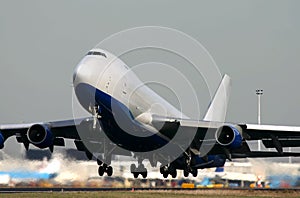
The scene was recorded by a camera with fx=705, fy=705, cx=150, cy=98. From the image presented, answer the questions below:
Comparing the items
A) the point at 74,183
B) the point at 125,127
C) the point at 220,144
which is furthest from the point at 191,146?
the point at 74,183

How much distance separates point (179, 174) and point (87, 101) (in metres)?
19.4

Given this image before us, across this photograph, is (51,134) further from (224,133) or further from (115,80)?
(224,133)

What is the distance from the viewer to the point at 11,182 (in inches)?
2344

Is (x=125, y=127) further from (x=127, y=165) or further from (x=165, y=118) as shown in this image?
(x=127, y=165)

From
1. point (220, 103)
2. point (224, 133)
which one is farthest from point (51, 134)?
point (220, 103)

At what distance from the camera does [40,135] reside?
173ft

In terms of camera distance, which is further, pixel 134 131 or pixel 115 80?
pixel 134 131

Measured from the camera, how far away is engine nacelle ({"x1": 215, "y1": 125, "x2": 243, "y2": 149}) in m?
50.2

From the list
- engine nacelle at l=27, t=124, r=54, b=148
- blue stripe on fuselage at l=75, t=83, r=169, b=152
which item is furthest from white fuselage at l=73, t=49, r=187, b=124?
engine nacelle at l=27, t=124, r=54, b=148

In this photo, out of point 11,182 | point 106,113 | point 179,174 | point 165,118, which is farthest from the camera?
point 179,174

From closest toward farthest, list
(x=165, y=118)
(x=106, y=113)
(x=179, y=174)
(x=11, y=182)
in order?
(x=106, y=113)
(x=165, y=118)
(x=11, y=182)
(x=179, y=174)

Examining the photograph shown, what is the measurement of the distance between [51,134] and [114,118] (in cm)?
786

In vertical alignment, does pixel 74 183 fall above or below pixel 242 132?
below

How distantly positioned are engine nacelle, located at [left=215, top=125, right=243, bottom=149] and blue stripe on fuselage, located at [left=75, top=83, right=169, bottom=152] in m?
4.55
